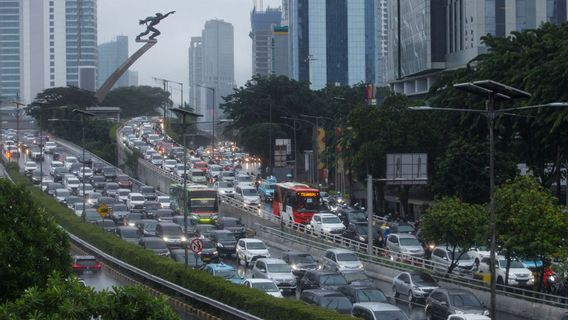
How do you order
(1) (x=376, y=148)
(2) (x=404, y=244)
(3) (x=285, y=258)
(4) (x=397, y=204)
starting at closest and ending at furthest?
(3) (x=285, y=258)
(2) (x=404, y=244)
(1) (x=376, y=148)
(4) (x=397, y=204)

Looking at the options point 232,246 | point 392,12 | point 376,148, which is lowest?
point 232,246

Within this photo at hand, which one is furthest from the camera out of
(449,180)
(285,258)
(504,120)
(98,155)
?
(98,155)

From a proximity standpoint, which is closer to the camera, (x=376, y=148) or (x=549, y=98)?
(x=549, y=98)

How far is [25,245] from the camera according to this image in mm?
21406

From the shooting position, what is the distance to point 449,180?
6319cm

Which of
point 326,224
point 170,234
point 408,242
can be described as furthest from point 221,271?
point 326,224

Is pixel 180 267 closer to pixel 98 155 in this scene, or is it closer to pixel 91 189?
pixel 91 189

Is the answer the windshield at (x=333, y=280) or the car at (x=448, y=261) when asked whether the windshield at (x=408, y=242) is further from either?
the windshield at (x=333, y=280)

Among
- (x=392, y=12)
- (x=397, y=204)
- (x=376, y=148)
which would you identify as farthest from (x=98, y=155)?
(x=376, y=148)

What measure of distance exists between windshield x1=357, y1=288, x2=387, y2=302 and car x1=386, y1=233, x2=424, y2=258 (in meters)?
14.6

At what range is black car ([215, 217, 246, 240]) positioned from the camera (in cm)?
6097

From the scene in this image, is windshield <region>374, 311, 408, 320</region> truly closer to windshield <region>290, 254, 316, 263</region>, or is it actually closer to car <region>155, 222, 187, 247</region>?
windshield <region>290, 254, 316, 263</region>

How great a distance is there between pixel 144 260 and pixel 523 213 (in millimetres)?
15054

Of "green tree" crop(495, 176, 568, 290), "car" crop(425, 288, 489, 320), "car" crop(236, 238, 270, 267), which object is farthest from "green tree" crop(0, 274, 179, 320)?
"car" crop(236, 238, 270, 267)
